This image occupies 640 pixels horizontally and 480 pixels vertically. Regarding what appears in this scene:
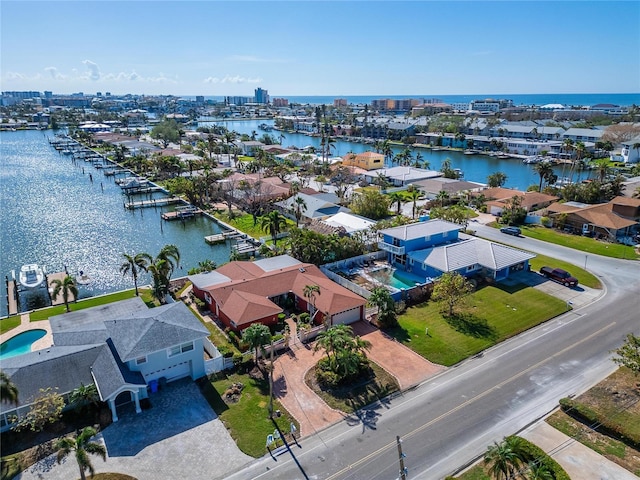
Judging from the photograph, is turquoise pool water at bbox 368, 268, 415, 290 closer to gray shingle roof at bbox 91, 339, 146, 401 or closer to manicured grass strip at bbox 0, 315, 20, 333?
gray shingle roof at bbox 91, 339, 146, 401

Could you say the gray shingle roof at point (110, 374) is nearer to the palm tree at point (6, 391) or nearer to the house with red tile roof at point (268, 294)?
the palm tree at point (6, 391)

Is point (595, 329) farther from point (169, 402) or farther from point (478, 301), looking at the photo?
point (169, 402)

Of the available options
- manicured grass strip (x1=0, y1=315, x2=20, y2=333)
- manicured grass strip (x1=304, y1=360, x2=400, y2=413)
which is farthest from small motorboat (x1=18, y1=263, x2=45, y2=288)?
manicured grass strip (x1=304, y1=360, x2=400, y2=413)

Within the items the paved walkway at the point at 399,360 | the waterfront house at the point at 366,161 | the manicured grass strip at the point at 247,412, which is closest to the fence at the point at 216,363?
the manicured grass strip at the point at 247,412

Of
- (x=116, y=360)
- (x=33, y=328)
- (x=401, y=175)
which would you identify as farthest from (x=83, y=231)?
(x=401, y=175)

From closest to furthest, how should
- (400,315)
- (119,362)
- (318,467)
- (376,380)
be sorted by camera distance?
(318,467), (119,362), (376,380), (400,315)

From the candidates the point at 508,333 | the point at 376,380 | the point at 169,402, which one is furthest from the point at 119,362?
the point at 508,333

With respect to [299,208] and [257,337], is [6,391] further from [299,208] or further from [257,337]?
[299,208]

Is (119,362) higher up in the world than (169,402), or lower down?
higher up
